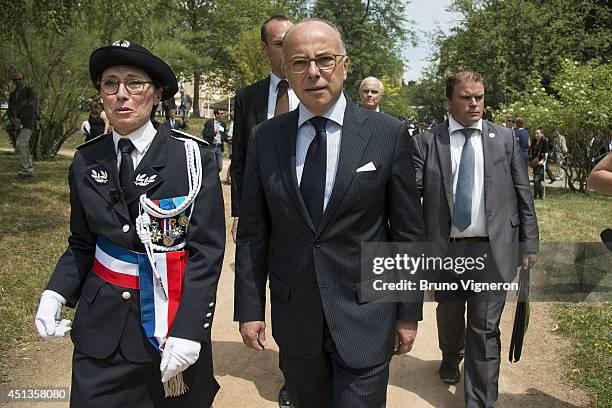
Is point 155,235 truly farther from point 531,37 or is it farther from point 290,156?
point 531,37

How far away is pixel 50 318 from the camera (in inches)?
101

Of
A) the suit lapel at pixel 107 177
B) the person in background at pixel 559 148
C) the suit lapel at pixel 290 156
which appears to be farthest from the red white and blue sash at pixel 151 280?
the person in background at pixel 559 148

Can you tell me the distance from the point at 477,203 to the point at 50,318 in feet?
8.92

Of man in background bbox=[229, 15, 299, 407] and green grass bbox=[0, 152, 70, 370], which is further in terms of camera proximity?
green grass bbox=[0, 152, 70, 370]

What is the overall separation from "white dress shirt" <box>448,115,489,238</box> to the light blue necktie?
26 mm

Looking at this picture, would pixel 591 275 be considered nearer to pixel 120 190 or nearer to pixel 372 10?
pixel 120 190

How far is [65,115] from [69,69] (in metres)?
1.56

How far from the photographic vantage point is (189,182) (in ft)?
8.77

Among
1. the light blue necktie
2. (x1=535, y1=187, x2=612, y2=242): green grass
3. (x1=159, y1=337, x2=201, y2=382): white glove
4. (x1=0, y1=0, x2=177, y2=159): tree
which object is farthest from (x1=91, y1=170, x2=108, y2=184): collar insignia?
(x1=0, y1=0, x2=177, y2=159): tree

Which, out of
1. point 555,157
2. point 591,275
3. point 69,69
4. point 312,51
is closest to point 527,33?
point 555,157

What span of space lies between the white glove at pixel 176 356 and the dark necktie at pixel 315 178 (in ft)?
2.44

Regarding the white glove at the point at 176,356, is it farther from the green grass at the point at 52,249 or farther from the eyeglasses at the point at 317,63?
the green grass at the point at 52,249

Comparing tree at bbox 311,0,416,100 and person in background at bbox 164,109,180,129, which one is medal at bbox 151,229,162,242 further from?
tree at bbox 311,0,416,100

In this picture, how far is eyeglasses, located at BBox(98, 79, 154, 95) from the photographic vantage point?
260cm
